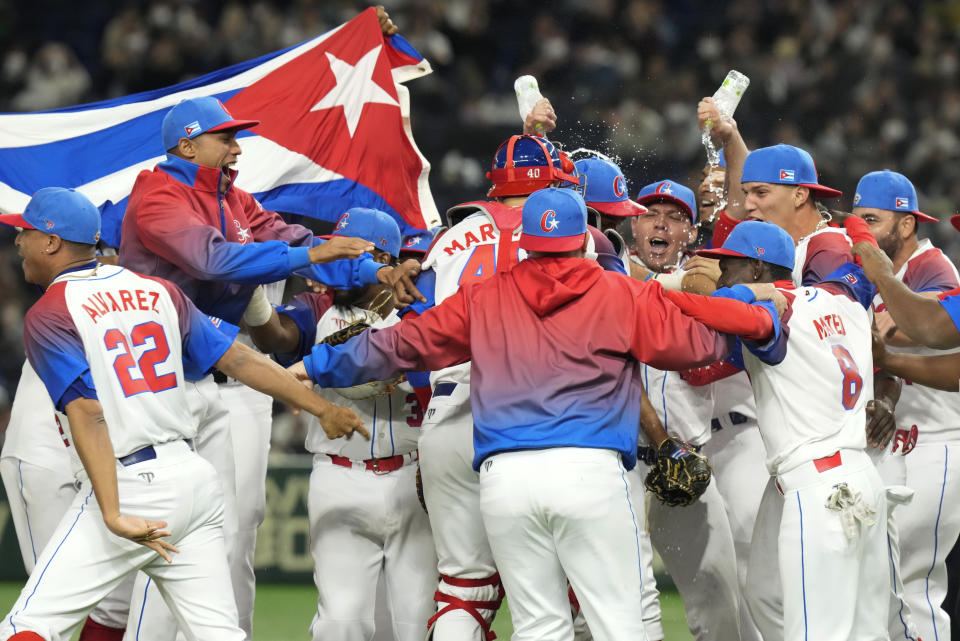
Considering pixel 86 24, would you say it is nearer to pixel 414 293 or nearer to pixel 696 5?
pixel 696 5

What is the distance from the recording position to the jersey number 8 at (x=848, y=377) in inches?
214

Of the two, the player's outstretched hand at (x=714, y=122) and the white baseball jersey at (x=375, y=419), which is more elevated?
the player's outstretched hand at (x=714, y=122)

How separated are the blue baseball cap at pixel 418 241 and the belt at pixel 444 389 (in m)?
1.21

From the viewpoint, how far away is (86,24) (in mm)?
14648

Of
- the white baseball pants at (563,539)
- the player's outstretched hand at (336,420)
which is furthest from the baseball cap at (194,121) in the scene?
the white baseball pants at (563,539)

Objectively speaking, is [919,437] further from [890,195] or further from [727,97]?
[727,97]

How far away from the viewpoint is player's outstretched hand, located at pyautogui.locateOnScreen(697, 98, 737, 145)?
711cm

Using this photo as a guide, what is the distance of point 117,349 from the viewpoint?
494 cm

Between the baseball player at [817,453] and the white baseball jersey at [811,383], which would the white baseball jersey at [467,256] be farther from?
the white baseball jersey at [811,383]

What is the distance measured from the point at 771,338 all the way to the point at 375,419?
208cm

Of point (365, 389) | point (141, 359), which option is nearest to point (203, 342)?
point (141, 359)

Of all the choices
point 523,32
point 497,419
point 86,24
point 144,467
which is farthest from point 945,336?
point 86,24

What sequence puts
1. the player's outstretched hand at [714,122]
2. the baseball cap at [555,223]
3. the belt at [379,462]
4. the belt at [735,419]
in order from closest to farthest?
the baseball cap at [555,223] < the belt at [379,462] < the belt at [735,419] < the player's outstretched hand at [714,122]

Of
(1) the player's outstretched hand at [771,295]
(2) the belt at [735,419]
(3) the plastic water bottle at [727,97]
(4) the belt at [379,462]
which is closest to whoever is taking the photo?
(1) the player's outstretched hand at [771,295]
